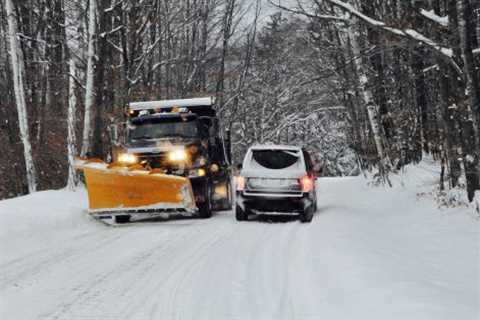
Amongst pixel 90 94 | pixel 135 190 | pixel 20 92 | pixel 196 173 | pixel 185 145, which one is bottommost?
pixel 135 190

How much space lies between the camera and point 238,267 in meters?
7.35

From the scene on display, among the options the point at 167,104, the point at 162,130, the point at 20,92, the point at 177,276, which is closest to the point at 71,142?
the point at 20,92

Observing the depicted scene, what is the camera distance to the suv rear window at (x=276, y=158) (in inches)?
522

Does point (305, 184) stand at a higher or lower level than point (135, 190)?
lower

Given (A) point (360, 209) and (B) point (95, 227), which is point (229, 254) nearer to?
(B) point (95, 227)

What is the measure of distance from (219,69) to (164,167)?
1782 cm

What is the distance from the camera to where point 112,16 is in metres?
21.0

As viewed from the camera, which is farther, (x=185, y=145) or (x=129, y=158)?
(x=185, y=145)

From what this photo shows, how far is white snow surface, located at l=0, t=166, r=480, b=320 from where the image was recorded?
17.6 feet

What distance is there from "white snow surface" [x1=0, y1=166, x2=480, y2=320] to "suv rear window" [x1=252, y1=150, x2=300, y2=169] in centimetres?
140

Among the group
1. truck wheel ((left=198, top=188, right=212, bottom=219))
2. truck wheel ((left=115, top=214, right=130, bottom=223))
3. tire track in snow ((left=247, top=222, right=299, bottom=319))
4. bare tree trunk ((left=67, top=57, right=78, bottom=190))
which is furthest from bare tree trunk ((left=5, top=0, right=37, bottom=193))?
tire track in snow ((left=247, top=222, right=299, bottom=319))

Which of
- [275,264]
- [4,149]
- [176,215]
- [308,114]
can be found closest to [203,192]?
[176,215]

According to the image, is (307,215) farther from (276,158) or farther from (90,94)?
(90,94)

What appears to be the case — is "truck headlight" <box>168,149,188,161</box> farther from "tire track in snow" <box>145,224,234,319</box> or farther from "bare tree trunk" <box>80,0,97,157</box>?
"bare tree trunk" <box>80,0,97,157</box>
